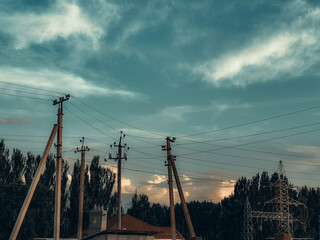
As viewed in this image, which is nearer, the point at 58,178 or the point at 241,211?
the point at 58,178

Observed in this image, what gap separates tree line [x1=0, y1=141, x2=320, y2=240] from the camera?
2450 inches

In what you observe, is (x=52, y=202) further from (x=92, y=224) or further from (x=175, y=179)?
(x=175, y=179)

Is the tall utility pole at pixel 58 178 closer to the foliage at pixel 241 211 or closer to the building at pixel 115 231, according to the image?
the building at pixel 115 231

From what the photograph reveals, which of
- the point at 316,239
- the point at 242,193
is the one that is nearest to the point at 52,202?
the point at 242,193

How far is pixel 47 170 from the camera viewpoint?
247ft

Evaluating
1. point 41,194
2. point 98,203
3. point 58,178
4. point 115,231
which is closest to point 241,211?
point 98,203

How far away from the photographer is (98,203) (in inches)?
2987

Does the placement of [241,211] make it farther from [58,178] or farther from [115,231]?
[58,178]

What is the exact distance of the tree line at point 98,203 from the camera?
62.2 metres

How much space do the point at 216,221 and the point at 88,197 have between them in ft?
137

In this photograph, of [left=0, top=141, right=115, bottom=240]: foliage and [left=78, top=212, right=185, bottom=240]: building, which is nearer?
[left=78, top=212, right=185, bottom=240]: building

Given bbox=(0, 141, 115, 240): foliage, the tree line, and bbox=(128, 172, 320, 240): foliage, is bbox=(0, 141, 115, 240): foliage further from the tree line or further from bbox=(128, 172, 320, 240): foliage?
bbox=(128, 172, 320, 240): foliage

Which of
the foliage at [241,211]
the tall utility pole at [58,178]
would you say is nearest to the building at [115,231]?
the tall utility pole at [58,178]

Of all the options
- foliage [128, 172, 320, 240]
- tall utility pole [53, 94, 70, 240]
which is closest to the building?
tall utility pole [53, 94, 70, 240]
